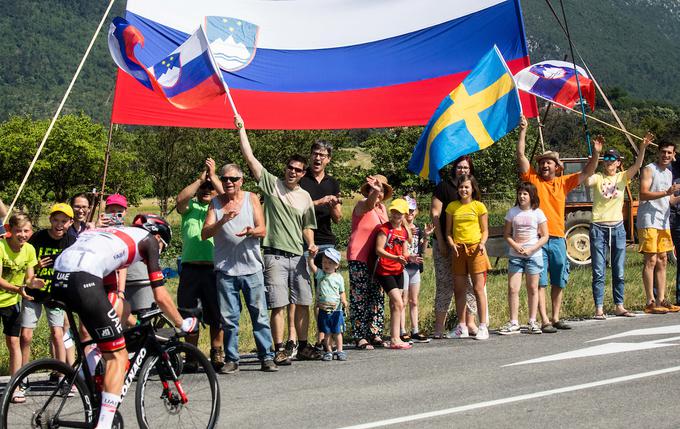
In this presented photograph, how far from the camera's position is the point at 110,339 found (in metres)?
5.85

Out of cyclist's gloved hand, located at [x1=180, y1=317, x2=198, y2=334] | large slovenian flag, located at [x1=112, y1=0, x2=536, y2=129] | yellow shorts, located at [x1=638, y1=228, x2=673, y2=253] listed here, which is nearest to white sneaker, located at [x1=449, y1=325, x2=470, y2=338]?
yellow shorts, located at [x1=638, y1=228, x2=673, y2=253]

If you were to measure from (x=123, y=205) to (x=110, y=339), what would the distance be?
2.67m

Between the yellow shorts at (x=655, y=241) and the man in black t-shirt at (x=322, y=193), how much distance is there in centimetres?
412

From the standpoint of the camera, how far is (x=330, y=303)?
9320 mm

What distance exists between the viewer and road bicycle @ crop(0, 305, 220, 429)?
5.81 meters

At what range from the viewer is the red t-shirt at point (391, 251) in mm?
9906

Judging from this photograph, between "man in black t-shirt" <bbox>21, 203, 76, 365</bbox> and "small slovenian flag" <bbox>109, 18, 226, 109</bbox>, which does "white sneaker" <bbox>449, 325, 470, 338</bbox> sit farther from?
"man in black t-shirt" <bbox>21, 203, 76, 365</bbox>

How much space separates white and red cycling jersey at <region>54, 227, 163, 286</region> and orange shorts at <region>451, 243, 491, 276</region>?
4.81 m

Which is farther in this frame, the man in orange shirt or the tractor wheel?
the tractor wheel

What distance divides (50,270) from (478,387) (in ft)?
12.2

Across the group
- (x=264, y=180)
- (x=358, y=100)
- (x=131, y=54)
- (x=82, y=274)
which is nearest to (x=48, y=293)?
(x=82, y=274)

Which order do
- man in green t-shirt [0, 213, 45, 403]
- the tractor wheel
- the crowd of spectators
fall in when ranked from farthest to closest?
the tractor wheel → the crowd of spectators → man in green t-shirt [0, 213, 45, 403]

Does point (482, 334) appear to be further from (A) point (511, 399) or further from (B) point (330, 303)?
(A) point (511, 399)

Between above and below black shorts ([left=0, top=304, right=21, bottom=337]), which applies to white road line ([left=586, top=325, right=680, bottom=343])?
below
